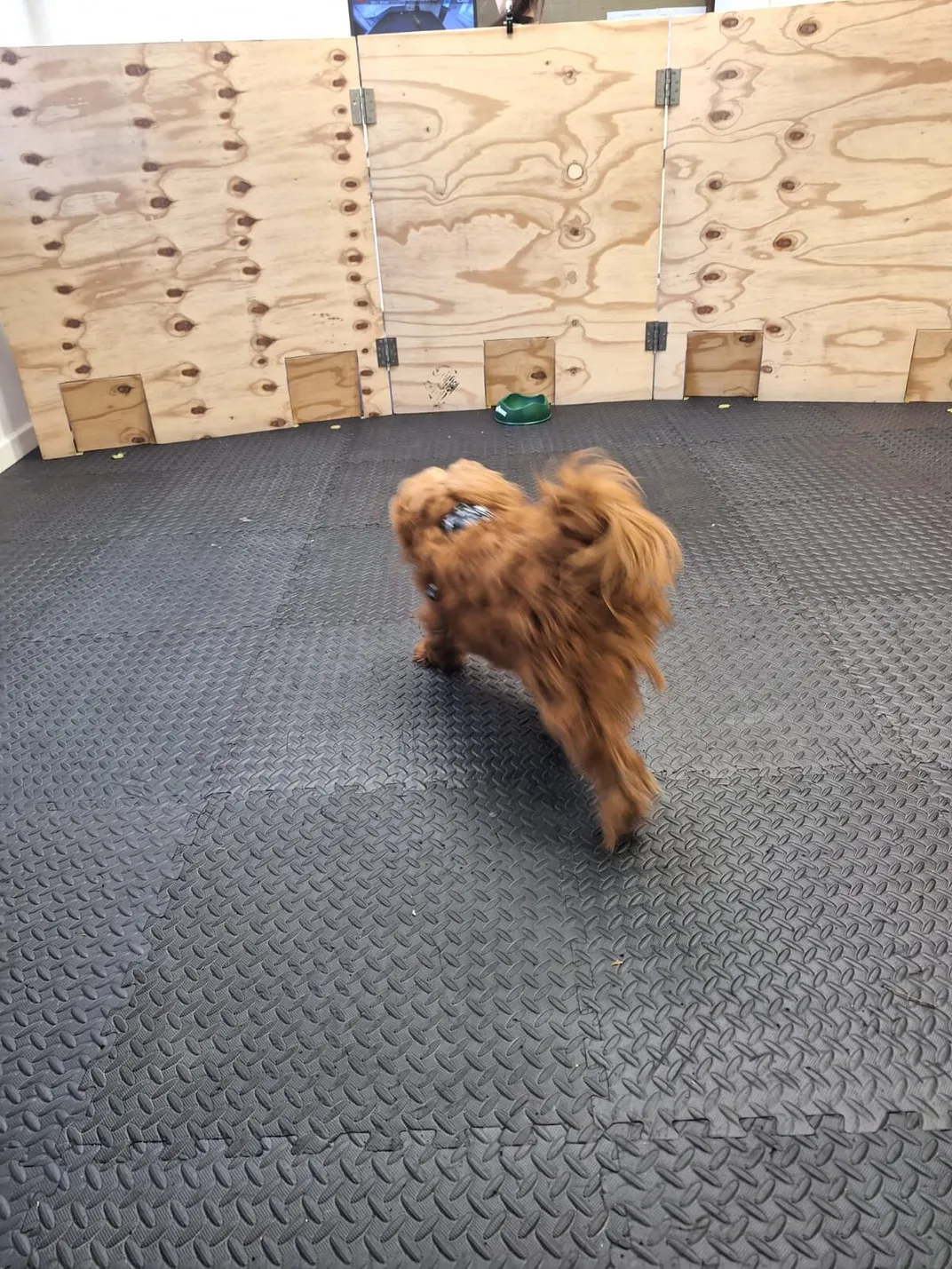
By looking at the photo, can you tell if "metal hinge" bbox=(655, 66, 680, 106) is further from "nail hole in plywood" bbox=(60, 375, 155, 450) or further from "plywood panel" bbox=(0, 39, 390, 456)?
"nail hole in plywood" bbox=(60, 375, 155, 450)

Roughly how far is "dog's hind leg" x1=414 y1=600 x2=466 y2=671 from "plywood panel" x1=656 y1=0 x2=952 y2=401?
248cm

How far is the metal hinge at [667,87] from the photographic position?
3.31m

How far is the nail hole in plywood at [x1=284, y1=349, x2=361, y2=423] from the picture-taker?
3.78 m

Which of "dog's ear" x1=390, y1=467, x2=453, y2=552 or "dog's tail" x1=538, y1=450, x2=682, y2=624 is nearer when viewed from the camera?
"dog's tail" x1=538, y1=450, x2=682, y2=624

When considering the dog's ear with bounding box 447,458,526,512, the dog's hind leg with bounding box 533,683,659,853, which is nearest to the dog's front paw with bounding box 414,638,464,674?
the dog's ear with bounding box 447,458,526,512

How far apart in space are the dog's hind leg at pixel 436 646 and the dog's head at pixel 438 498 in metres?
0.14

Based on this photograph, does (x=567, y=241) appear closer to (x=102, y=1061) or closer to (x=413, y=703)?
(x=413, y=703)

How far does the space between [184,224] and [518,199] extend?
1.44m

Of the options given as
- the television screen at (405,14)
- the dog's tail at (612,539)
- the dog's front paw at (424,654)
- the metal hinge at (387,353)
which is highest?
the television screen at (405,14)

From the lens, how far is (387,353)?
12.5 ft

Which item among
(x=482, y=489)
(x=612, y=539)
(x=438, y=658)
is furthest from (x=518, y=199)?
(x=612, y=539)

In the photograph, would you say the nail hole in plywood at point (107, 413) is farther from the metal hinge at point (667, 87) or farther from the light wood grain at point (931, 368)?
the light wood grain at point (931, 368)

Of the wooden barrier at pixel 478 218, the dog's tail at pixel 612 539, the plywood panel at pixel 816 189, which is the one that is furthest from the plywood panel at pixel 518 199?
the dog's tail at pixel 612 539

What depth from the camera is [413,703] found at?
1893mm
